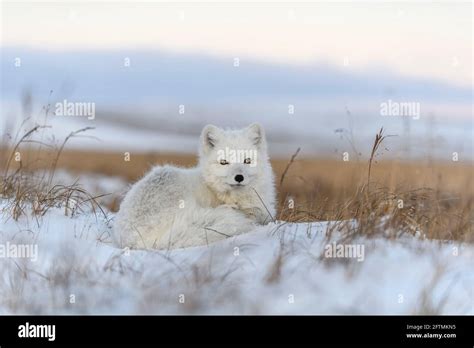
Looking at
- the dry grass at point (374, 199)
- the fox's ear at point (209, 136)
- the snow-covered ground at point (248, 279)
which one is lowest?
the snow-covered ground at point (248, 279)

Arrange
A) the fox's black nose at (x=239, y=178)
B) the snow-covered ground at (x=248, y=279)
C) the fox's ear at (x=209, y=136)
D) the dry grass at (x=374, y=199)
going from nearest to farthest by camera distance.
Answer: the snow-covered ground at (x=248, y=279)
the dry grass at (x=374, y=199)
the fox's black nose at (x=239, y=178)
the fox's ear at (x=209, y=136)

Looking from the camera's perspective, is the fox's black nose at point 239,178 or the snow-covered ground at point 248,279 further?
the fox's black nose at point 239,178

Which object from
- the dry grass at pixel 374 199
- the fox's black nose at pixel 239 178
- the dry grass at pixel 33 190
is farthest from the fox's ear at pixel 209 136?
the dry grass at pixel 33 190

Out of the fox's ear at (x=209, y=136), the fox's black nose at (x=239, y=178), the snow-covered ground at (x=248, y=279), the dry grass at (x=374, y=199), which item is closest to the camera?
the snow-covered ground at (x=248, y=279)

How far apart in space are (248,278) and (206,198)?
1876 millimetres

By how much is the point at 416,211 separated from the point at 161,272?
8.49 feet

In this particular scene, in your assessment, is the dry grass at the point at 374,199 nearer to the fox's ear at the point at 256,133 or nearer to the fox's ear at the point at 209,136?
the fox's ear at the point at 256,133

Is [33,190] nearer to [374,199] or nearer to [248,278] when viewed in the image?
[248,278]

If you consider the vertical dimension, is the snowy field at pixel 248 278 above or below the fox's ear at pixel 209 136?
below

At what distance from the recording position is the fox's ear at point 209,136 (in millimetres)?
6660

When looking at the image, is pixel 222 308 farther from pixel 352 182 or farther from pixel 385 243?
pixel 352 182

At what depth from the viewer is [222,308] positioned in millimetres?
4594

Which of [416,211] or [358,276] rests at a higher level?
[416,211]
